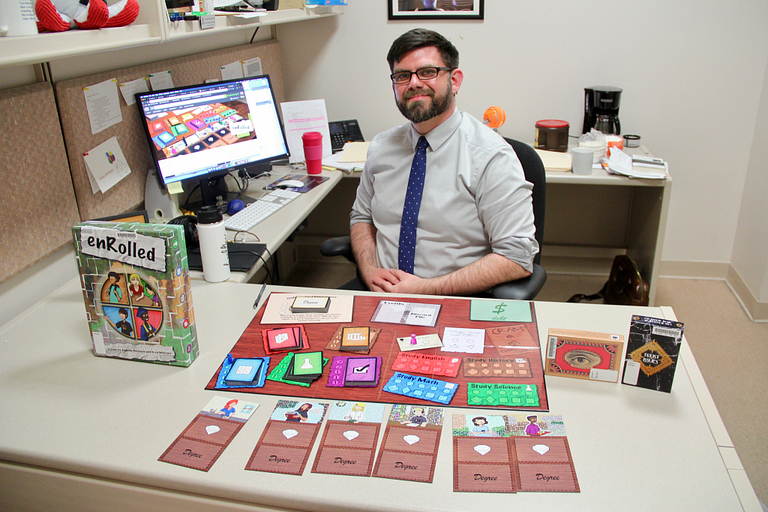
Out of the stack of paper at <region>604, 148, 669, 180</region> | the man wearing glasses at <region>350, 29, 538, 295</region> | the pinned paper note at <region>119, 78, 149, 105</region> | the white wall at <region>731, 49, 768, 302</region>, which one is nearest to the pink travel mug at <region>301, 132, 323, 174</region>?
the man wearing glasses at <region>350, 29, 538, 295</region>

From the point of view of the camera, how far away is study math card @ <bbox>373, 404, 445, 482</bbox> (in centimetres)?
87

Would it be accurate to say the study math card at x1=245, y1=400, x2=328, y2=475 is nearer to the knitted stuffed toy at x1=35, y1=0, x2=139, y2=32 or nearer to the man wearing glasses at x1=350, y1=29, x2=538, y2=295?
the man wearing glasses at x1=350, y1=29, x2=538, y2=295

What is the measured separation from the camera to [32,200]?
54.1 inches

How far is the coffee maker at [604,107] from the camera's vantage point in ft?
8.41

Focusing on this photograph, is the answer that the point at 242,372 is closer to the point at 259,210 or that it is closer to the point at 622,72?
the point at 259,210

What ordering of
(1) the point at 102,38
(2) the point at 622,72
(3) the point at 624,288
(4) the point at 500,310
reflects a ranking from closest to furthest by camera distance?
(1) the point at 102,38
(4) the point at 500,310
(3) the point at 624,288
(2) the point at 622,72

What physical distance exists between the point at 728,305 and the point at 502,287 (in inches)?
69.8

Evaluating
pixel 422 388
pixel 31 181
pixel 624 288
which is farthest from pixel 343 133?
pixel 422 388

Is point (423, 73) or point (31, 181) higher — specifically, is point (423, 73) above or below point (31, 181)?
above

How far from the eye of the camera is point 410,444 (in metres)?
0.93

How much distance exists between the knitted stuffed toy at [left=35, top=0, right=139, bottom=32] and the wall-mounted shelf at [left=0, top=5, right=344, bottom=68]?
2 cm

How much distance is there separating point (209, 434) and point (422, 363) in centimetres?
41

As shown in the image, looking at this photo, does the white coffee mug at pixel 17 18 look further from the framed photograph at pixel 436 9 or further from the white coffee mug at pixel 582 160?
the framed photograph at pixel 436 9

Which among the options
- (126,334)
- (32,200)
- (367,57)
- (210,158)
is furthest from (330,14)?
(126,334)
